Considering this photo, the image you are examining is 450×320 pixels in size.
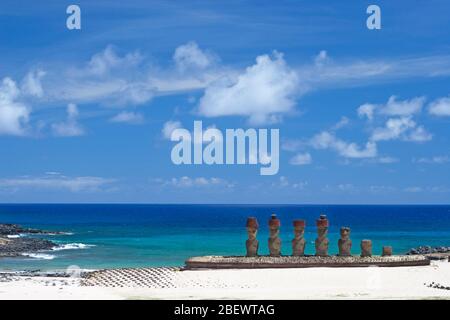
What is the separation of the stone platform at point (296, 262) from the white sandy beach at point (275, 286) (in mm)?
624

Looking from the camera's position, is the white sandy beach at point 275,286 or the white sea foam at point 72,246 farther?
the white sea foam at point 72,246

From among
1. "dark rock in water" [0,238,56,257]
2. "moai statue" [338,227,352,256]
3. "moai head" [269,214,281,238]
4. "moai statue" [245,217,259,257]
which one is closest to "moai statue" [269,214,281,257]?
"moai head" [269,214,281,238]

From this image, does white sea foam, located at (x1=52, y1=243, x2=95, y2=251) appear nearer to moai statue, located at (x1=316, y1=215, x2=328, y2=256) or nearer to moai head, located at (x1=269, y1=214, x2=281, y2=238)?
moai head, located at (x1=269, y1=214, x2=281, y2=238)

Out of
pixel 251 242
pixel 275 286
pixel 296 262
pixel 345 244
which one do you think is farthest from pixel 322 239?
pixel 275 286

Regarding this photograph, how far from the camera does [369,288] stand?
29.2 m

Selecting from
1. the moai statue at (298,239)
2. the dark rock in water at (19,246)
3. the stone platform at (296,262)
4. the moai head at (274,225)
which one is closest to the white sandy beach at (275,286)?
the stone platform at (296,262)

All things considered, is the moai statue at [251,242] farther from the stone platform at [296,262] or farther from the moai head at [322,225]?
the moai head at [322,225]

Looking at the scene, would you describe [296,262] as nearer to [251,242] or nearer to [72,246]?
[251,242]

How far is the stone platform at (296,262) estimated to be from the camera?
34.7 meters
